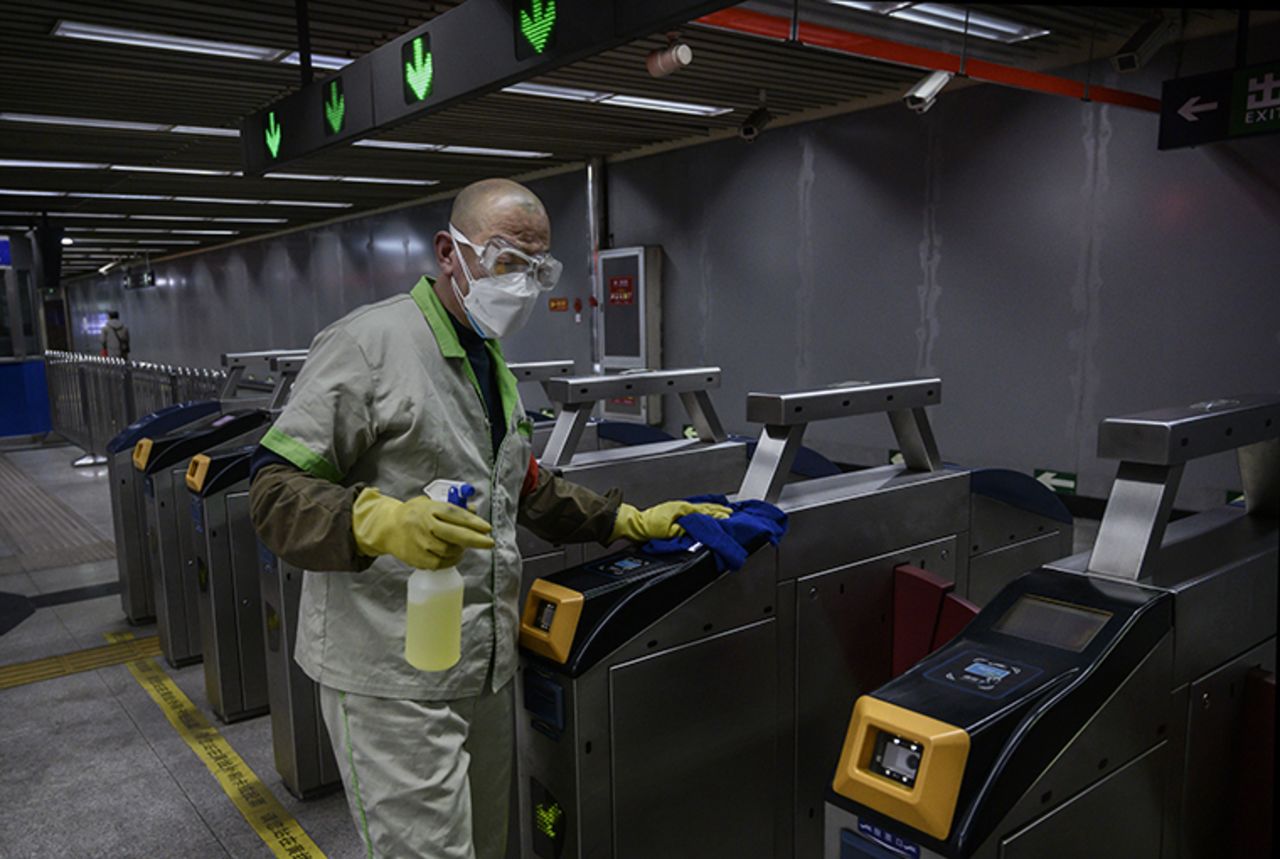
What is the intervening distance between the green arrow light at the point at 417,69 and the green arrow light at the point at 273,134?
116cm

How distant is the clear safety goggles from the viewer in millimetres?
1797

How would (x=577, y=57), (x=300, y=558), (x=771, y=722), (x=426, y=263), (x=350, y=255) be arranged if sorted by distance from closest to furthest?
(x=300, y=558), (x=771, y=722), (x=577, y=57), (x=426, y=263), (x=350, y=255)

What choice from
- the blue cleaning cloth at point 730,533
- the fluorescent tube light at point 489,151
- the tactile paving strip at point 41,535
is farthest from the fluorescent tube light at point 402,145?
the blue cleaning cloth at point 730,533

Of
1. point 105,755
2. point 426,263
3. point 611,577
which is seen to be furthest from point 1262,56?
point 426,263

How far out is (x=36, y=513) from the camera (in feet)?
24.8

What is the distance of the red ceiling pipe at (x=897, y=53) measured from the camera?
3482 mm

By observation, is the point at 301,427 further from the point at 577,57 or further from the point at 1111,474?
the point at 1111,474

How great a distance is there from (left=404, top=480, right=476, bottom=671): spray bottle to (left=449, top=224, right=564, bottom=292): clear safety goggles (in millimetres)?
451

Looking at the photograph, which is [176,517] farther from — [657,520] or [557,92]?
[557,92]

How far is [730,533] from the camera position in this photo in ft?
6.84

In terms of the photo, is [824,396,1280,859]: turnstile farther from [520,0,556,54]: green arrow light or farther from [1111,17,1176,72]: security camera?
[1111,17,1176,72]: security camera

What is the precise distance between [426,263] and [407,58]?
7975 millimetres

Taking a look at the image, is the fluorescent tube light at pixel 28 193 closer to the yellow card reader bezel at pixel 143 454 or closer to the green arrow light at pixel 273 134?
the green arrow light at pixel 273 134

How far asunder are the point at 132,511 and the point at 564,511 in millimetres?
3645
